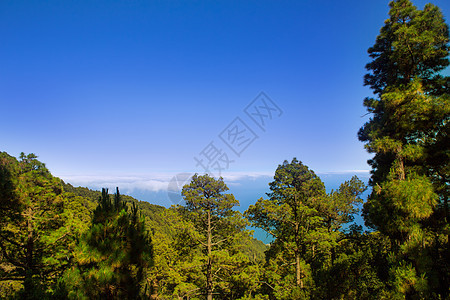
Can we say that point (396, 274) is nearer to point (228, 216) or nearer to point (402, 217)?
point (402, 217)

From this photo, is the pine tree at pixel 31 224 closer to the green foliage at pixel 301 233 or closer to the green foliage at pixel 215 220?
the green foliage at pixel 215 220

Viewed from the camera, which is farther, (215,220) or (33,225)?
(215,220)

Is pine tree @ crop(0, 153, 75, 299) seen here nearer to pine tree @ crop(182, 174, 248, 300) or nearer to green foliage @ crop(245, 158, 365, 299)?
pine tree @ crop(182, 174, 248, 300)

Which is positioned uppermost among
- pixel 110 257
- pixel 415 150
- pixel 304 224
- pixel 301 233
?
pixel 415 150

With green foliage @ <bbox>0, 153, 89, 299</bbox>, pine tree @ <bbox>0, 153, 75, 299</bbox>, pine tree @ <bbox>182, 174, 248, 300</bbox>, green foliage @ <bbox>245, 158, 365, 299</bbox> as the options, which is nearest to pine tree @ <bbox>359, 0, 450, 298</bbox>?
green foliage @ <bbox>245, 158, 365, 299</bbox>

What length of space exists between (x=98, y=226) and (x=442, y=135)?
10.5 m

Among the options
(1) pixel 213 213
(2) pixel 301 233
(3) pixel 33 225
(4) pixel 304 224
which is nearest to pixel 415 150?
(4) pixel 304 224

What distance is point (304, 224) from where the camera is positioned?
459 inches

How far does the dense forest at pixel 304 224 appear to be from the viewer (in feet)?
16.2

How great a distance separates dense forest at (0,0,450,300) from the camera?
495cm

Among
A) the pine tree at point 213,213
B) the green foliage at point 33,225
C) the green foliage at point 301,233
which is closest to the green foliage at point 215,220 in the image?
the pine tree at point 213,213

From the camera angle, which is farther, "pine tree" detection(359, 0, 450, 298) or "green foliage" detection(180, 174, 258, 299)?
"green foliage" detection(180, 174, 258, 299)

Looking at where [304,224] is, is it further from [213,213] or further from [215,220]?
[213,213]

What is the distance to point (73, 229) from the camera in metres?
8.97
